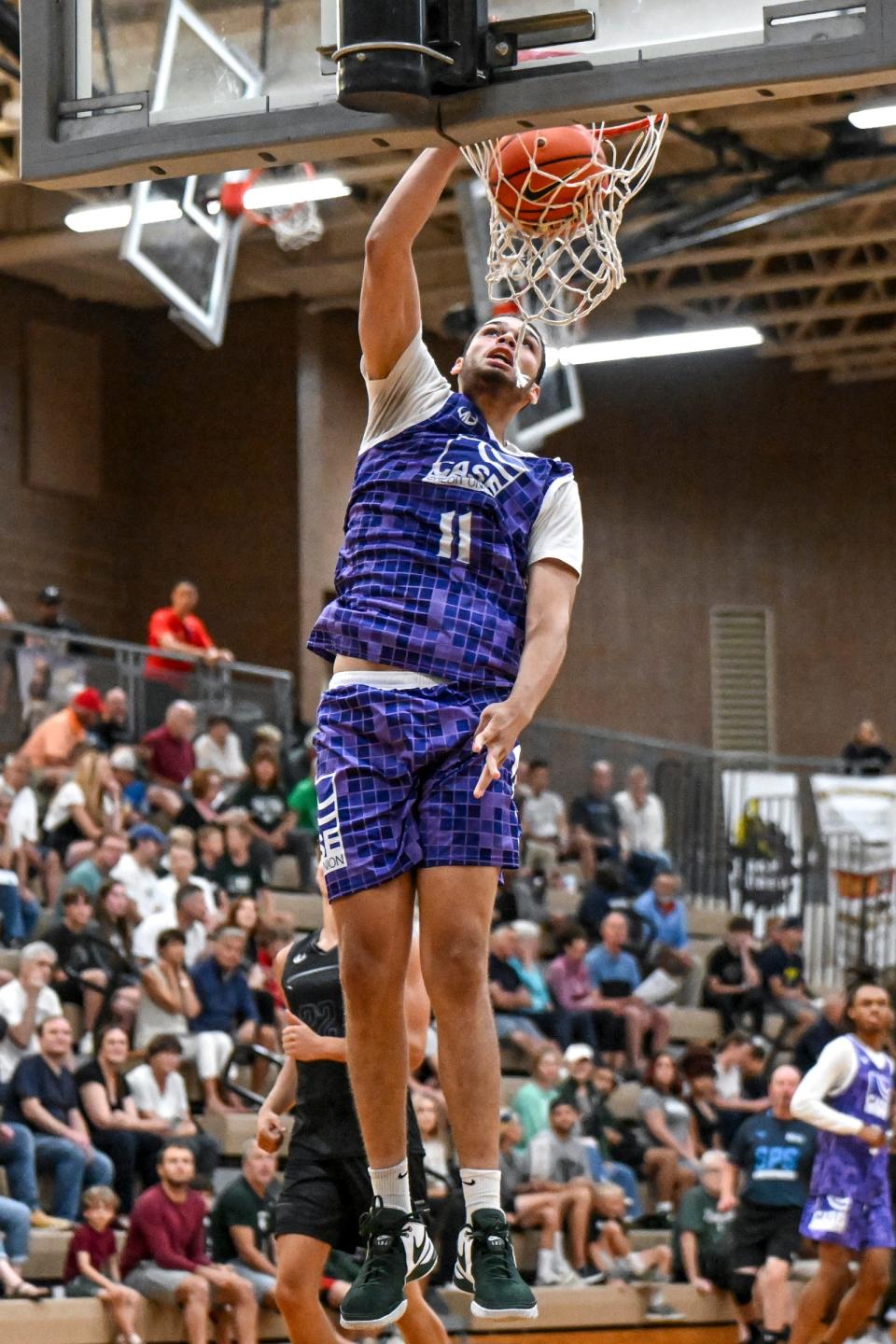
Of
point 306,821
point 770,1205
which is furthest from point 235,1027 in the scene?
point 306,821

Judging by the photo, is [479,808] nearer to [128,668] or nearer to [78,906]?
[78,906]

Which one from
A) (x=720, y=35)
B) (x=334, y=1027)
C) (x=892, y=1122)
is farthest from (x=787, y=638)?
(x=720, y=35)

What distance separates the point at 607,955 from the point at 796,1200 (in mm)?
4179

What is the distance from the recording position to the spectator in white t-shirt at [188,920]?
1266cm

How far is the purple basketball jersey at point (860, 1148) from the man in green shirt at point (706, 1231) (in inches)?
80.3

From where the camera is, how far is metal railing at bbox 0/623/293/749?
15.4 metres

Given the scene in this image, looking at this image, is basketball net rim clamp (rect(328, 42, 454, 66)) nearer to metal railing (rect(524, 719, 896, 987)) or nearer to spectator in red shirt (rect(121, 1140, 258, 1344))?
spectator in red shirt (rect(121, 1140, 258, 1344))

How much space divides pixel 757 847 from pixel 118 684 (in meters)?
7.13

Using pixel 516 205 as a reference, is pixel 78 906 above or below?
below

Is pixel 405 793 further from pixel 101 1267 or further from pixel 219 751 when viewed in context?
pixel 219 751

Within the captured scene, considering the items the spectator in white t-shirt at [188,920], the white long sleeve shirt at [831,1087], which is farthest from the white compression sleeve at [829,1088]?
the spectator in white t-shirt at [188,920]

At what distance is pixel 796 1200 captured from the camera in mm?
11711

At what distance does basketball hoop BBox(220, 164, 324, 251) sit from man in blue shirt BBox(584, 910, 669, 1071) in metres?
5.72

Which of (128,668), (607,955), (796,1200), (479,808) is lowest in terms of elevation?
(796,1200)
